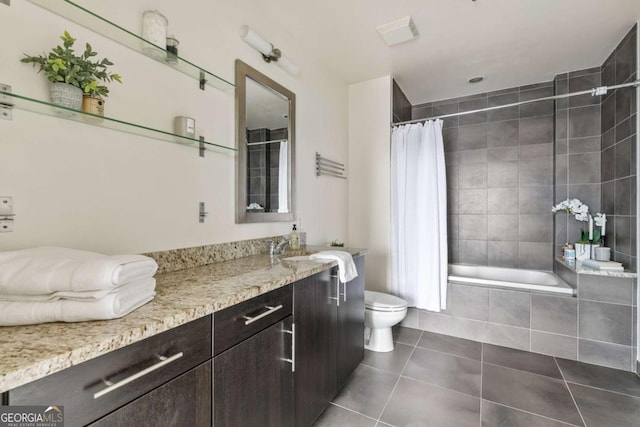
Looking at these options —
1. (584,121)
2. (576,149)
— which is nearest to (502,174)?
(576,149)

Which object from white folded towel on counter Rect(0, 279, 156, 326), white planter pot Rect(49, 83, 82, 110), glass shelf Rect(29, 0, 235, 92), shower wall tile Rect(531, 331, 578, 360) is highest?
glass shelf Rect(29, 0, 235, 92)

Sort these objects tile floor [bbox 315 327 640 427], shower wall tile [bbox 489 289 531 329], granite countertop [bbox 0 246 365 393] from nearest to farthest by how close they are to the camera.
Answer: granite countertop [bbox 0 246 365 393] → tile floor [bbox 315 327 640 427] → shower wall tile [bbox 489 289 531 329]

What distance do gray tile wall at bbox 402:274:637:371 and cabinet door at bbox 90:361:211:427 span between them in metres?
2.40

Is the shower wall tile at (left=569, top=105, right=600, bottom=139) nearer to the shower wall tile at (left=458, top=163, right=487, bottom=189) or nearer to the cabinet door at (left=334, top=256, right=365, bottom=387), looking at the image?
the shower wall tile at (left=458, top=163, right=487, bottom=189)

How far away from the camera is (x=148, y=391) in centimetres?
73

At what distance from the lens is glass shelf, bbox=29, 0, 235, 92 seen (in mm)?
988

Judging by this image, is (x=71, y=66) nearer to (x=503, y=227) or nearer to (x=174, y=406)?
(x=174, y=406)

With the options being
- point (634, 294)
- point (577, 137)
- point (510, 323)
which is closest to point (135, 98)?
point (510, 323)

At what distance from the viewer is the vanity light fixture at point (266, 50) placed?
5.75ft

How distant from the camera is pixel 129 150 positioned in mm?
1200

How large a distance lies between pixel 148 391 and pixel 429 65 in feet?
10.2

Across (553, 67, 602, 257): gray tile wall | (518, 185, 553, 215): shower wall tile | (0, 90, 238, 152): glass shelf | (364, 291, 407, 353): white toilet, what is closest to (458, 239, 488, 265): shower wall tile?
(518, 185, 553, 215): shower wall tile

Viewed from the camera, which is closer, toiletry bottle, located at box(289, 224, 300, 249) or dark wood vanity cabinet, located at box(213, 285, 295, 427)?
dark wood vanity cabinet, located at box(213, 285, 295, 427)

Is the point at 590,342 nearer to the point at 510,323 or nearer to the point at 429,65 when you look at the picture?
the point at 510,323
